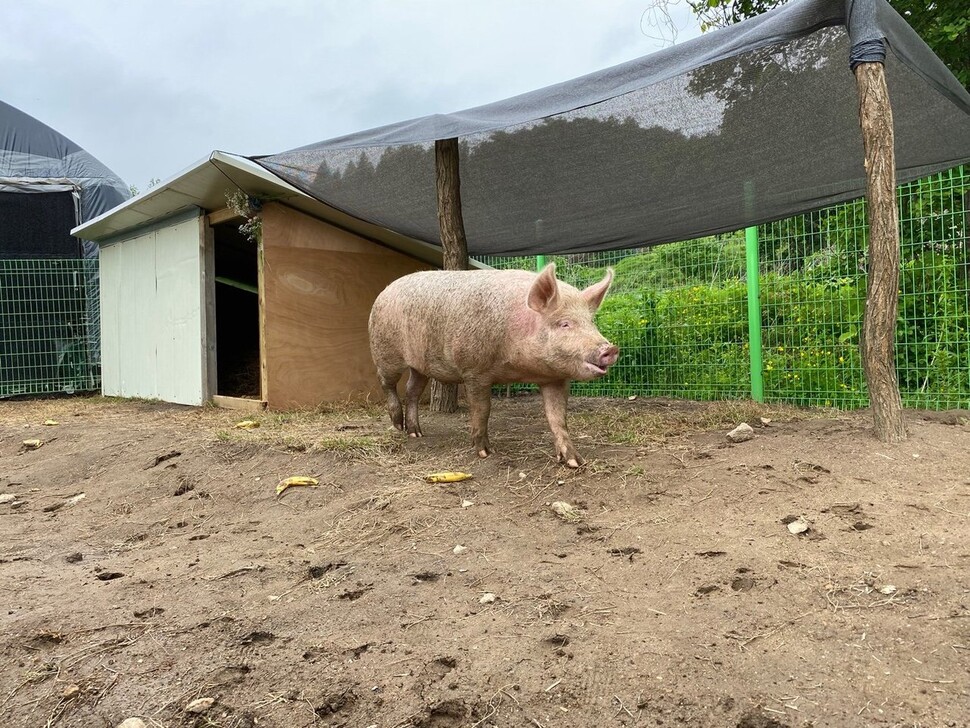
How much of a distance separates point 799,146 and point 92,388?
1093cm

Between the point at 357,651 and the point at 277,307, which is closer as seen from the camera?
the point at 357,651

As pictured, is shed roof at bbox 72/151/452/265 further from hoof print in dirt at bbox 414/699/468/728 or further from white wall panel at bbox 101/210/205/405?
hoof print in dirt at bbox 414/699/468/728

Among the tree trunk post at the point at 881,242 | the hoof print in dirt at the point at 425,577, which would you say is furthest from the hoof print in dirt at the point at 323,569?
the tree trunk post at the point at 881,242

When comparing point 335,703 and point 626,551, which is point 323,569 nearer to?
point 335,703

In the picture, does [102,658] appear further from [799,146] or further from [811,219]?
[811,219]

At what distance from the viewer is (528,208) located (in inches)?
256

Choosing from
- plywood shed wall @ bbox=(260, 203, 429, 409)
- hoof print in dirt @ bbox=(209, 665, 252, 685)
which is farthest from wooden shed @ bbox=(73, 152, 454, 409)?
hoof print in dirt @ bbox=(209, 665, 252, 685)

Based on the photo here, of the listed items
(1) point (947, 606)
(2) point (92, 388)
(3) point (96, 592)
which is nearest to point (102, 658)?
(3) point (96, 592)

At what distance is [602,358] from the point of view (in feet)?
12.3

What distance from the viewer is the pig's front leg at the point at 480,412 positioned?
4434mm

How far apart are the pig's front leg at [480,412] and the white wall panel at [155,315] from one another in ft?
15.5

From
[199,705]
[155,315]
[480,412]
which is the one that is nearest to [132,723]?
[199,705]

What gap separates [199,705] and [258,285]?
6127 mm

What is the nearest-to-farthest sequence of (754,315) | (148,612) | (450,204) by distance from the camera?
(148,612)
(450,204)
(754,315)
